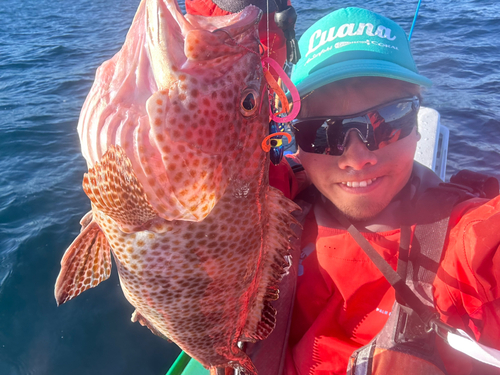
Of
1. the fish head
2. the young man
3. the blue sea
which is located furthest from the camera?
the blue sea

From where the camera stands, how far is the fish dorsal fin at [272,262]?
1.86m

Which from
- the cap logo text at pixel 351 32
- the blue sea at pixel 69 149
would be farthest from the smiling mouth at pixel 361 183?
the blue sea at pixel 69 149

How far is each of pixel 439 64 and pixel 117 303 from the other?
10921 mm

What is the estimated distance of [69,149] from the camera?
8164 millimetres

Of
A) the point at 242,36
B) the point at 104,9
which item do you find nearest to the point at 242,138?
the point at 242,36

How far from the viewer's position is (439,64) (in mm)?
10492

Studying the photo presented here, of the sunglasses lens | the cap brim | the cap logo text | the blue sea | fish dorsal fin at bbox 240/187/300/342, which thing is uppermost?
the cap logo text

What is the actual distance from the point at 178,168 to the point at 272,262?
0.88 metres

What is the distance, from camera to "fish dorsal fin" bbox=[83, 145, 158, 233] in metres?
1.39

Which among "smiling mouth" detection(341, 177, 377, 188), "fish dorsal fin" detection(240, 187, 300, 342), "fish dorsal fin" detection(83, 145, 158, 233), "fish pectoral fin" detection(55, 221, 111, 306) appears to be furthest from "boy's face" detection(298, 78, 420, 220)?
"fish pectoral fin" detection(55, 221, 111, 306)

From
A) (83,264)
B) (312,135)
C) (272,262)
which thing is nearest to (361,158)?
(312,135)

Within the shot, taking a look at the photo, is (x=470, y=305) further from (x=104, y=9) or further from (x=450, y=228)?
(x=104, y=9)

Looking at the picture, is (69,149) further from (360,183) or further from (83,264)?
(360,183)

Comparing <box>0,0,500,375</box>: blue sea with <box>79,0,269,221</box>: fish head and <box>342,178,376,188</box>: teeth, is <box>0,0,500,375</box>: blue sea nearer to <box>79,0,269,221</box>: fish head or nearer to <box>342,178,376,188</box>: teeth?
<box>342,178,376,188</box>: teeth
